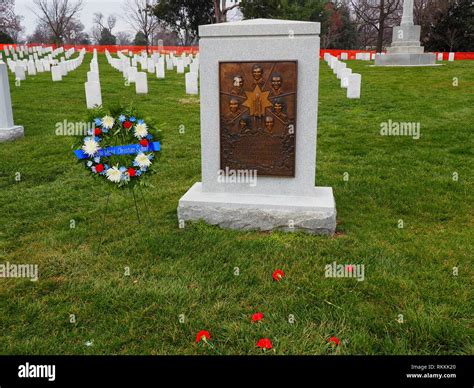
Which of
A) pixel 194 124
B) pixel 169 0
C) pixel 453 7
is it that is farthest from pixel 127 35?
pixel 194 124

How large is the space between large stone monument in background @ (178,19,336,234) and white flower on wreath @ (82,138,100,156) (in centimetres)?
109

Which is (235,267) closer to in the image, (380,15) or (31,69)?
(31,69)

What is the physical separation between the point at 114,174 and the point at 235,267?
157cm

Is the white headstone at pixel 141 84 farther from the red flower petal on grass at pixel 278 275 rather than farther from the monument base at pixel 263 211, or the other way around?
the red flower petal on grass at pixel 278 275

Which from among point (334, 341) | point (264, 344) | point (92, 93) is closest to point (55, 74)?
point (92, 93)

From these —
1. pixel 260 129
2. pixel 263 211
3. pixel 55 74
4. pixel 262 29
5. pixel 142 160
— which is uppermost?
pixel 262 29

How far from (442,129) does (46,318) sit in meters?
8.87

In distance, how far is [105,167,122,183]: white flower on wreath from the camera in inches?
173

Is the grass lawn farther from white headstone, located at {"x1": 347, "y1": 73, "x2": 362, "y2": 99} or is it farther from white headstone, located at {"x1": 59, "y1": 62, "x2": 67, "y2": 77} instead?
white headstone, located at {"x1": 59, "y1": 62, "x2": 67, "y2": 77}

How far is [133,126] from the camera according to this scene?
14.6 ft

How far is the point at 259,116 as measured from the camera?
4703mm

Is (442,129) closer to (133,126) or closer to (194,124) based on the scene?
(194,124)

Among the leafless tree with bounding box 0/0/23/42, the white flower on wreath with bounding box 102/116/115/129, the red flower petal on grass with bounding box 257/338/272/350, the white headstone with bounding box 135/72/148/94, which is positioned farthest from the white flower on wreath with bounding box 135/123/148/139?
the leafless tree with bounding box 0/0/23/42

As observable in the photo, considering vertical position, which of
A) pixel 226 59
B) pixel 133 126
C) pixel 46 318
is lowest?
pixel 46 318
